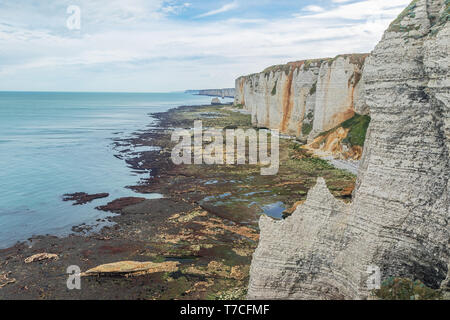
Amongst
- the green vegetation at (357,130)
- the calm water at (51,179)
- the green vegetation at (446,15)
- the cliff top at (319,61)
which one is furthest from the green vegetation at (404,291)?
the cliff top at (319,61)

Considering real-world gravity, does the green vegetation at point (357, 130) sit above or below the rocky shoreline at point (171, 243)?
above

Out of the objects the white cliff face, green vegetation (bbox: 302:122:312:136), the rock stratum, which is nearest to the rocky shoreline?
the rock stratum

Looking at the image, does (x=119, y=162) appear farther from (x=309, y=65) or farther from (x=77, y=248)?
(x=309, y=65)

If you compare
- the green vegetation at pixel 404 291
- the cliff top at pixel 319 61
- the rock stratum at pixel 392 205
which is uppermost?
the cliff top at pixel 319 61

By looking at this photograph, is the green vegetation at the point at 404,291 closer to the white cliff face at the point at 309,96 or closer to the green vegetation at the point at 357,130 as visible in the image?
the green vegetation at the point at 357,130

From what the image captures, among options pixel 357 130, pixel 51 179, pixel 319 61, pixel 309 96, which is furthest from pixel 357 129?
pixel 51 179

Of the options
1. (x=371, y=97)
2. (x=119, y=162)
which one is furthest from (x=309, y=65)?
(x=371, y=97)

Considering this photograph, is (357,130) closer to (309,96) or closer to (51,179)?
(309,96)
